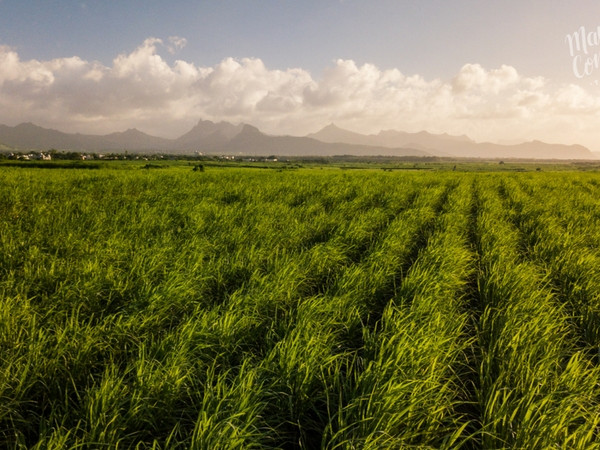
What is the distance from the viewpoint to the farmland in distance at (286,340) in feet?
7.36

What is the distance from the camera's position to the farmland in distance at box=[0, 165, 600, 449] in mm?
2242

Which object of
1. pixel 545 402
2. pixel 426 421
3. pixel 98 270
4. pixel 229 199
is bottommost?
pixel 426 421

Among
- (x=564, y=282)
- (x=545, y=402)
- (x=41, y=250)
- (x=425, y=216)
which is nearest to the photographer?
(x=545, y=402)

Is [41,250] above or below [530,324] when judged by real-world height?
above

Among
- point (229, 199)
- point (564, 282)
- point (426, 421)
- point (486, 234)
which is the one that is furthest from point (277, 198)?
point (426, 421)

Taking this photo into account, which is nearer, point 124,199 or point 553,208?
point 124,199

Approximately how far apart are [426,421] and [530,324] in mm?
1957

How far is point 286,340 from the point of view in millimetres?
3158

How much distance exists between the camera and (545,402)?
2.35 metres

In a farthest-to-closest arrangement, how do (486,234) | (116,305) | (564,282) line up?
1. (486,234)
2. (564,282)
3. (116,305)

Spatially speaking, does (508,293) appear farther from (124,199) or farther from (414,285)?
(124,199)

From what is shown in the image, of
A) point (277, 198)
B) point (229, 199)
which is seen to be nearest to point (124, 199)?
point (229, 199)

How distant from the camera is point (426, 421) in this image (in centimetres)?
237

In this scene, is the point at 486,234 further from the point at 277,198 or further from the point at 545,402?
the point at 277,198
